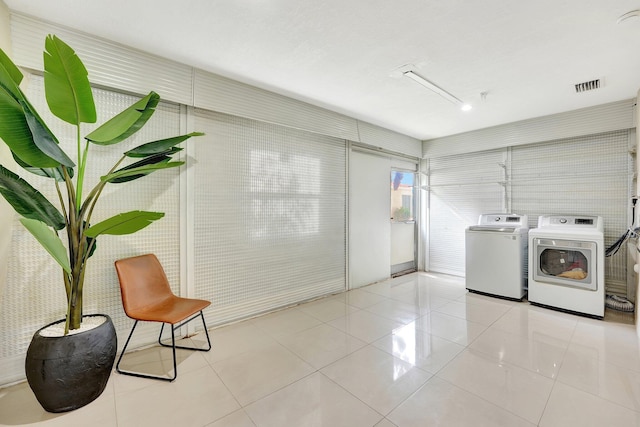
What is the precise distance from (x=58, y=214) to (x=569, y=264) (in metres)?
5.27

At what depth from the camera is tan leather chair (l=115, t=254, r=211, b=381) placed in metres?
2.11

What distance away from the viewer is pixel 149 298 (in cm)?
237

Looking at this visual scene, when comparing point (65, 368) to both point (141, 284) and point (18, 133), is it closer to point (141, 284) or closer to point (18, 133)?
point (141, 284)

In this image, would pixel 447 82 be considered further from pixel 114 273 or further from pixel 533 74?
pixel 114 273

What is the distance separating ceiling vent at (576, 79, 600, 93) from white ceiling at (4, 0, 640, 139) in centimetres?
6

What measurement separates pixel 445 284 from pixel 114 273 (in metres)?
4.65

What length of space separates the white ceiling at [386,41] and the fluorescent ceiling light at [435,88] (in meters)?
0.07

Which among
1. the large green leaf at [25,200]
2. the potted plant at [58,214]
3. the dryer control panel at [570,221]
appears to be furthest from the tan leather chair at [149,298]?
the dryer control panel at [570,221]

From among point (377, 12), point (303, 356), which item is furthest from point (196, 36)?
point (303, 356)

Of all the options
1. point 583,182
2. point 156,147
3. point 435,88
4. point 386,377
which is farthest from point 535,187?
point 156,147

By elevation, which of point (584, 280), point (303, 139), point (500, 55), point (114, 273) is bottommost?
point (584, 280)

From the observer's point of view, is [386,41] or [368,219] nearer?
[386,41]

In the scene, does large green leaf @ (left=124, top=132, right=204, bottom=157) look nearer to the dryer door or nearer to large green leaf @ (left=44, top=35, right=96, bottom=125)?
large green leaf @ (left=44, top=35, right=96, bottom=125)

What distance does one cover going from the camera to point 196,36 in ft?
Result: 7.22
